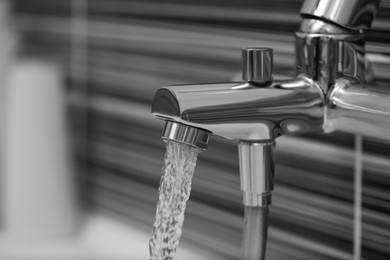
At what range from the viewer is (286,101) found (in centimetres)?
49

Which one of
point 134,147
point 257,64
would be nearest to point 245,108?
point 257,64

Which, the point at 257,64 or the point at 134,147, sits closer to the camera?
the point at 257,64

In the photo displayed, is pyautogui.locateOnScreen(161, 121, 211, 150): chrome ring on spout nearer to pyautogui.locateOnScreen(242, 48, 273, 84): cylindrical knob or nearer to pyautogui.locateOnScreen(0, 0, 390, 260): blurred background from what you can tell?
pyautogui.locateOnScreen(242, 48, 273, 84): cylindrical knob

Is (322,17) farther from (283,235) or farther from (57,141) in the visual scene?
(57,141)

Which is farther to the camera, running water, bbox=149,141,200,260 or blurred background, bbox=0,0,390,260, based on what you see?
blurred background, bbox=0,0,390,260

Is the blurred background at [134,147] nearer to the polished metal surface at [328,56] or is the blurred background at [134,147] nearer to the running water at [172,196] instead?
the polished metal surface at [328,56]

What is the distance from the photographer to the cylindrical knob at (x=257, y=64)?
48cm

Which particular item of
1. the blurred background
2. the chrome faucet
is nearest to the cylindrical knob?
the chrome faucet

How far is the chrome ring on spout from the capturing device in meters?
0.47

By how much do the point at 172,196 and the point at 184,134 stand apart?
0.16 feet

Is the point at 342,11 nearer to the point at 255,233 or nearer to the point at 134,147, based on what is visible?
the point at 255,233

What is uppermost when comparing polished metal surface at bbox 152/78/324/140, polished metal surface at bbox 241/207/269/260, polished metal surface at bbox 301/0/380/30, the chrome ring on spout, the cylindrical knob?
polished metal surface at bbox 301/0/380/30

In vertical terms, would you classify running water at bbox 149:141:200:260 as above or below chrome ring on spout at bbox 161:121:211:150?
below

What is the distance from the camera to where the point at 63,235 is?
2.79ft
